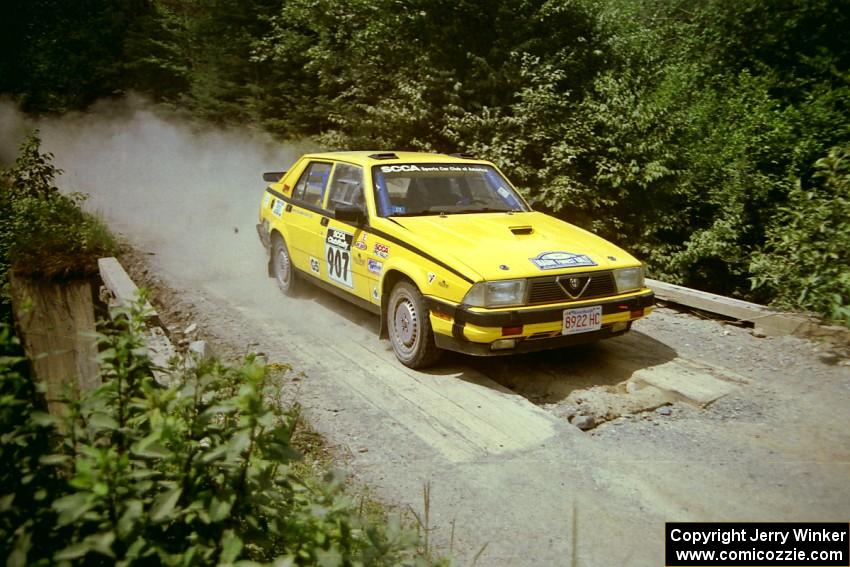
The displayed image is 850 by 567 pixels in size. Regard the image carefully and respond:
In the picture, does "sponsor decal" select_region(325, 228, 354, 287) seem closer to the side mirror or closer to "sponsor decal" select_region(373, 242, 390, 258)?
the side mirror

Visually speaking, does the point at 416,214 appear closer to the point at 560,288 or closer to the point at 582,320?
the point at 560,288

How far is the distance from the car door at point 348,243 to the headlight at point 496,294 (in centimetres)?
122

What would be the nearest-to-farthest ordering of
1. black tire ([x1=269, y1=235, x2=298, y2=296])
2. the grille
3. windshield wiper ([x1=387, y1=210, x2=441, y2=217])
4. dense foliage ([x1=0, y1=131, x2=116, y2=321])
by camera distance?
the grille → windshield wiper ([x1=387, y1=210, x2=441, y2=217]) → black tire ([x1=269, y1=235, x2=298, y2=296]) → dense foliage ([x1=0, y1=131, x2=116, y2=321])

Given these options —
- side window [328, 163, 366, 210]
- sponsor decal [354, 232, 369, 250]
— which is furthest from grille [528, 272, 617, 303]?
side window [328, 163, 366, 210]

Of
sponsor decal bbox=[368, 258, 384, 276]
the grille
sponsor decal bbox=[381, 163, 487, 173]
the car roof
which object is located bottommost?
the grille

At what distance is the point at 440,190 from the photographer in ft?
20.2

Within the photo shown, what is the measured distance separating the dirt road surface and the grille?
735mm

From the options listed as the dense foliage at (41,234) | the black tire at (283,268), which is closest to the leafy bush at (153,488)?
the black tire at (283,268)

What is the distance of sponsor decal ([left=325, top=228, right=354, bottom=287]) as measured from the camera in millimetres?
6016

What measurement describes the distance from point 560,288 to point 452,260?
0.85 meters

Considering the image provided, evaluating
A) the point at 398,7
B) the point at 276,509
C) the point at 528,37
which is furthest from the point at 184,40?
the point at 276,509

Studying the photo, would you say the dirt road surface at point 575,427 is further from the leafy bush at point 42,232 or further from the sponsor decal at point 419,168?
the leafy bush at point 42,232

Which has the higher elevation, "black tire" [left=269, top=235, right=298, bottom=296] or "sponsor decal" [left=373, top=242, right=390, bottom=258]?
"sponsor decal" [left=373, top=242, right=390, bottom=258]

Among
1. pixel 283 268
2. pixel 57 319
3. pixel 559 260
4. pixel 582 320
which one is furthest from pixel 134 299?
pixel 582 320
